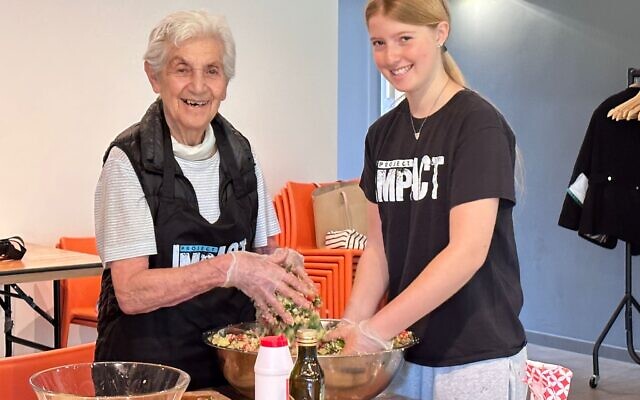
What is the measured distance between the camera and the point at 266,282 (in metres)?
1.81

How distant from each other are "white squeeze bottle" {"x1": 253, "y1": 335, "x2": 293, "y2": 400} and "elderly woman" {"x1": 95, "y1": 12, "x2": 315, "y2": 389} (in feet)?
1.73

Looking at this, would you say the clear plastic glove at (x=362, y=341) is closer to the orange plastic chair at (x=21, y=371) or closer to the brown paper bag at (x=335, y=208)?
the orange plastic chair at (x=21, y=371)

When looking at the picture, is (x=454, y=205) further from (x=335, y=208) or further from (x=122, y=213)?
(x=335, y=208)

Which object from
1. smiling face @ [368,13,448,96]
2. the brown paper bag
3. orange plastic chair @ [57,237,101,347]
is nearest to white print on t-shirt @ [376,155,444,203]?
smiling face @ [368,13,448,96]

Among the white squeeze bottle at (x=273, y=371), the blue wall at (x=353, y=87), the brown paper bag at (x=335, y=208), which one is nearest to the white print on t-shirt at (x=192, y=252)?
the white squeeze bottle at (x=273, y=371)

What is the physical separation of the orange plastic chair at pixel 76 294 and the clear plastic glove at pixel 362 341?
9.60 feet

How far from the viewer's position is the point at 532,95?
6570 millimetres

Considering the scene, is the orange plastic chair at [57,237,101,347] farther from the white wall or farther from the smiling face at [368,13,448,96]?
the smiling face at [368,13,448,96]

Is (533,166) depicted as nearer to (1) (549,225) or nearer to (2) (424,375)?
(1) (549,225)

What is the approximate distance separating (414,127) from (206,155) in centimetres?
50

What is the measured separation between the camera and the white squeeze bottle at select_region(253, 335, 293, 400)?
125cm

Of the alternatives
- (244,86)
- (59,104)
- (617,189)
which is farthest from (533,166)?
(59,104)

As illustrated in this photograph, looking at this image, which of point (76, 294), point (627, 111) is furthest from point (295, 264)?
point (627, 111)

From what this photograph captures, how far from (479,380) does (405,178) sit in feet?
1.52
